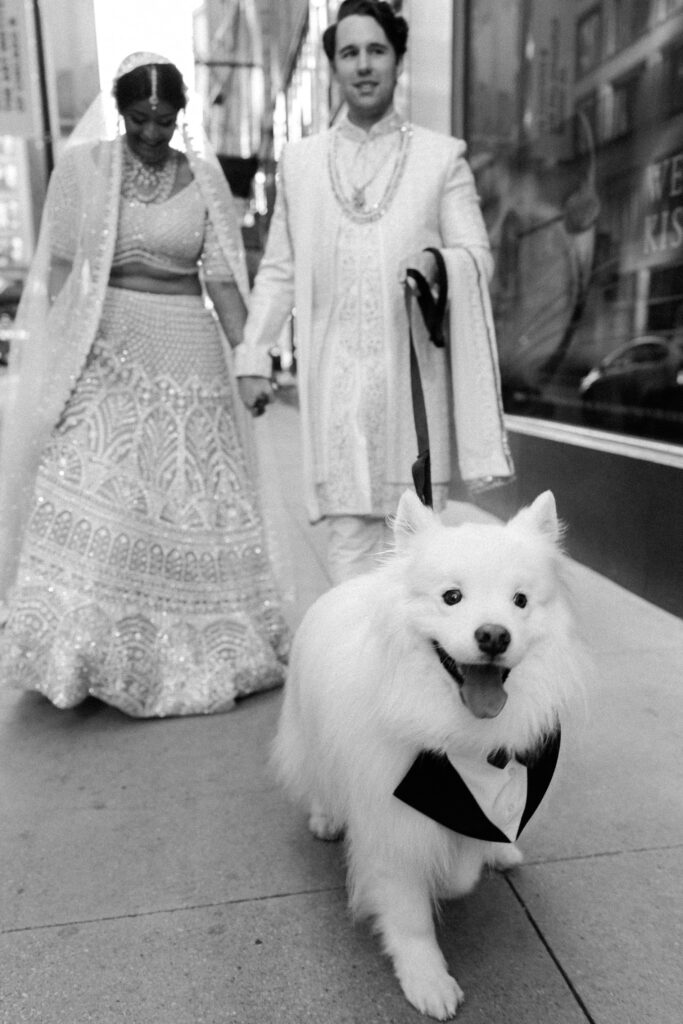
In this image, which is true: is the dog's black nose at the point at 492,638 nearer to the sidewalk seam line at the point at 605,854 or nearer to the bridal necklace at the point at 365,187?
the sidewalk seam line at the point at 605,854

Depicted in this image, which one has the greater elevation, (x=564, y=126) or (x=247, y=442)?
(x=564, y=126)

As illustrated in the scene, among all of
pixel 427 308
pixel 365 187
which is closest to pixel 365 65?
pixel 365 187

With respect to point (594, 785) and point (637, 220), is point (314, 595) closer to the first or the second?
point (594, 785)

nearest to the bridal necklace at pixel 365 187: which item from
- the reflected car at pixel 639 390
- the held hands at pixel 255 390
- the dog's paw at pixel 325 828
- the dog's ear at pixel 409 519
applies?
the held hands at pixel 255 390

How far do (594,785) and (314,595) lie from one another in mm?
2149

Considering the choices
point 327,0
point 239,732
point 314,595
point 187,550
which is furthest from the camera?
point 327,0

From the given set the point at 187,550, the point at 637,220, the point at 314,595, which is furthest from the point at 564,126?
the point at 187,550

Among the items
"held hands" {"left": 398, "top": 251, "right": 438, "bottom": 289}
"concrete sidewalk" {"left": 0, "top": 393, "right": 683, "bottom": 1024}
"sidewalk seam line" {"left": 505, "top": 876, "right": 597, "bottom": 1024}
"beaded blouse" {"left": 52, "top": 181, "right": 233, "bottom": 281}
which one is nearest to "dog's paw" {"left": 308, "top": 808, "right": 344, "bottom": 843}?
"concrete sidewalk" {"left": 0, "top": 393, "right": 683, "bottom": 1024}

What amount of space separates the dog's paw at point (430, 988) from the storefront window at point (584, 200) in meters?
Answer: 3.01

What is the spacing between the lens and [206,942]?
173 centimetres

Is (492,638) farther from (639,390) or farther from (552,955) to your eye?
(639,390)

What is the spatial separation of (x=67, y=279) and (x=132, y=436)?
614mm

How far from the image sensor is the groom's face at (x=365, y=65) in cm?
239

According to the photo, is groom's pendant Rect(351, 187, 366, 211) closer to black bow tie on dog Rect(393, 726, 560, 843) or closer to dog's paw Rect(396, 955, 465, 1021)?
Result: black bow tie on dog Rect(393, 726, 560, 843)
